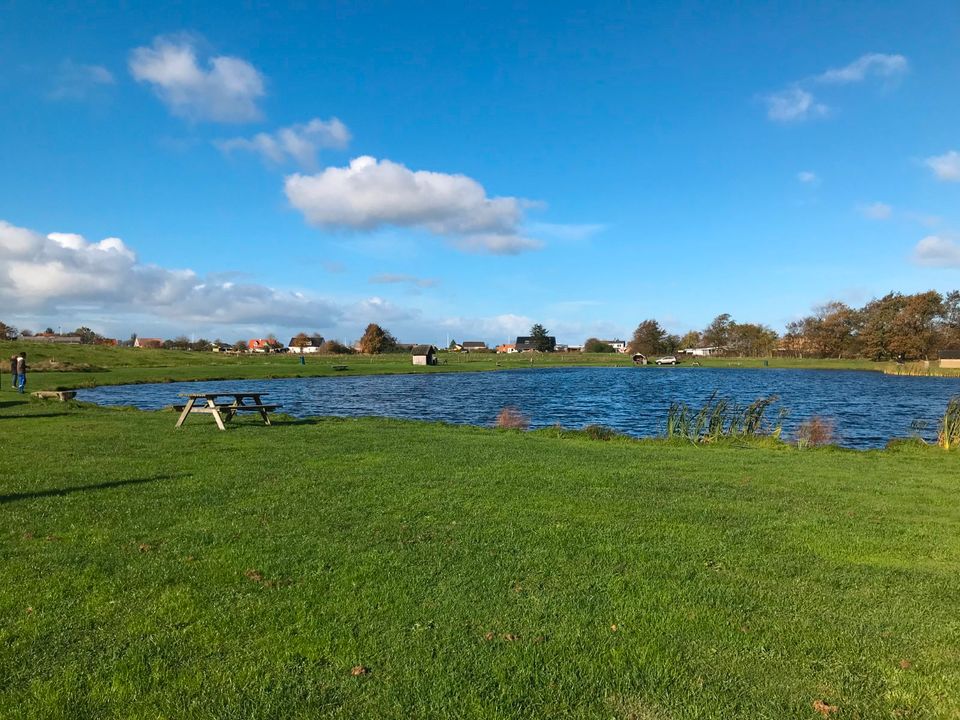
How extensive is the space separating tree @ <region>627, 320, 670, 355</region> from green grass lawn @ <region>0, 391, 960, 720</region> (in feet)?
563

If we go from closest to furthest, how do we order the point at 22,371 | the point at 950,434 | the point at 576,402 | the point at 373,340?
1. the point at 950,434
2. the point at 22,371
3. the point at 576,402
4. the point at 373,340

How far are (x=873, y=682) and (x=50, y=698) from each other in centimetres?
526

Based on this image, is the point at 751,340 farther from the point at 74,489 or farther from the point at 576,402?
the point at 74,489

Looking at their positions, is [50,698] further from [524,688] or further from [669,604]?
[669,604]

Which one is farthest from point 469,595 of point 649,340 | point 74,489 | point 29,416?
point 649,340

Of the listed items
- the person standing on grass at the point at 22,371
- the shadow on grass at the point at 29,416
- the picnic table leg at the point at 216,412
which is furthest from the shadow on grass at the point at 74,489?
the person standing on grass at the point at 22,371

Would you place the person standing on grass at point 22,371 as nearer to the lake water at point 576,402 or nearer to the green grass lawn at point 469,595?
the lake water at point 576,402

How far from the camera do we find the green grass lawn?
4.19 m

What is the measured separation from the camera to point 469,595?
5.67 m

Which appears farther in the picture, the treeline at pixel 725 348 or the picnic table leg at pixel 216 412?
the treeline at pixel 725 348

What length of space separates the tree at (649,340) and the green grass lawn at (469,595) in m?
171

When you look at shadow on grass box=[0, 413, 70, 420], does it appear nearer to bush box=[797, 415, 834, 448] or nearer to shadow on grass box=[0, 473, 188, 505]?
shadow on grass box=[0, 473, 188, 505]

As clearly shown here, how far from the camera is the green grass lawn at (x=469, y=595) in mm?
4191

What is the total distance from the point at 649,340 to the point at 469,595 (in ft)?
588
